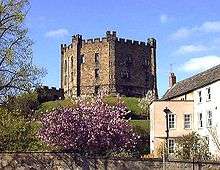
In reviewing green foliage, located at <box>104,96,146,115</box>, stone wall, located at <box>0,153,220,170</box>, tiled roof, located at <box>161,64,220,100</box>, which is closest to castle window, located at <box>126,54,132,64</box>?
green foliage, located at <box>104,96,146,115</box>

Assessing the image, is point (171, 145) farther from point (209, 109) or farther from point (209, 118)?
point (209, 109)

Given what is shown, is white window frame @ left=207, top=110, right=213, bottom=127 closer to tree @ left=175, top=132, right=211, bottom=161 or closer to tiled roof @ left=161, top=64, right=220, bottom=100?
tree @ left=175, top=132, right=211, bottom=161

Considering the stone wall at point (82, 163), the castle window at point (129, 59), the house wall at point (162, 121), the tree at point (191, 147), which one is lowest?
the stone wall at point (82, 163)

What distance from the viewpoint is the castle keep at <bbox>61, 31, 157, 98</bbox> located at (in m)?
96.5

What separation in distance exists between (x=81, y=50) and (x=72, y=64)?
119 inches

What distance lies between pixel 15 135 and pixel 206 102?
69.7 feet

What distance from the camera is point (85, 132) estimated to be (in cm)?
4562

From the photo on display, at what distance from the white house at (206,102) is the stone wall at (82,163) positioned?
13.3 meters

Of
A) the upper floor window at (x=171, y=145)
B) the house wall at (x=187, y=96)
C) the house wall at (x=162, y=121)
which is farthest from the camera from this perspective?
the house wall at (x=187, y=96)

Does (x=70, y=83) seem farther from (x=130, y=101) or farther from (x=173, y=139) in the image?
(x=173, y=139)

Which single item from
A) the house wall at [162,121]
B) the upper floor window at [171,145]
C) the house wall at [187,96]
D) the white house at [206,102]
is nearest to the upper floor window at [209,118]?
the white house at [206,102]

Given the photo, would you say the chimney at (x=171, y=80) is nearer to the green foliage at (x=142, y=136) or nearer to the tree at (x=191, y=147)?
the green foliage at (x=142, y=136)

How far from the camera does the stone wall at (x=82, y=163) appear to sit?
38.2 m

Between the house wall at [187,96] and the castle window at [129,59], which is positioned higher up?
the castle window at [129,59]
